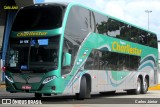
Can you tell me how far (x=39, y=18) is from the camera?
1597 centimetres

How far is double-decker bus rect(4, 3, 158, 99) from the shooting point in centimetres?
1528

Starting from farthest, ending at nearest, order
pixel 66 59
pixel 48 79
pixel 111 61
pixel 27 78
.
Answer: pixel 111 61
pixel 66 59
pixel 27 78
pixel 48 79

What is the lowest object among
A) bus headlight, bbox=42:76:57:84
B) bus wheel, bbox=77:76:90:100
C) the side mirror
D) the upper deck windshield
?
bus wheel, bbox=77:76:90:100

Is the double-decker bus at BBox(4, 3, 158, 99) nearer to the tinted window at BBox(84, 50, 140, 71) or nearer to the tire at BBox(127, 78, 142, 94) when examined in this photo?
the tinted window at BBox(84, 50, 140, 71)

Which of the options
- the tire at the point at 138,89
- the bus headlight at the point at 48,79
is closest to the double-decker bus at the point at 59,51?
the bus headlight at the point at 48,79

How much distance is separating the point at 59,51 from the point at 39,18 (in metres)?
1.80

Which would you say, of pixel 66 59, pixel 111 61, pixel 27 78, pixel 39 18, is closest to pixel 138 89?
pixel 111 61

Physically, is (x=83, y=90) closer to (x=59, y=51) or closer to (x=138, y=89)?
(x=59, y=51)

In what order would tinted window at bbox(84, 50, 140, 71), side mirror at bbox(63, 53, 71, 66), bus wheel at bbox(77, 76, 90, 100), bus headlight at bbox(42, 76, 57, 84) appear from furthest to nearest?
tinted window at bbox(84, 50, 140, 71) < bus wheel at bbox(77, 76, 90, 100) < side mirror at bbox(63, 53, 71, 66) < bus headlight at bbox(42, 76, 57, 84)

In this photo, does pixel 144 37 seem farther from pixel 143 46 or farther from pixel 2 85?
pixel 2 85

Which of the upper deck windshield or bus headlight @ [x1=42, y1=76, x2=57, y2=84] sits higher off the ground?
the upper deck windshield

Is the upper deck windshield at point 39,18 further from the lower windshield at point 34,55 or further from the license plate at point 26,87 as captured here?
the license plate at point 26,87

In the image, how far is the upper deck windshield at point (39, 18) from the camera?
15.7m

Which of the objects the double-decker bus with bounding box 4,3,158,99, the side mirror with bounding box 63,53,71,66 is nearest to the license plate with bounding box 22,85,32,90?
the double-decker bus with bounding box 4,3,158,99
